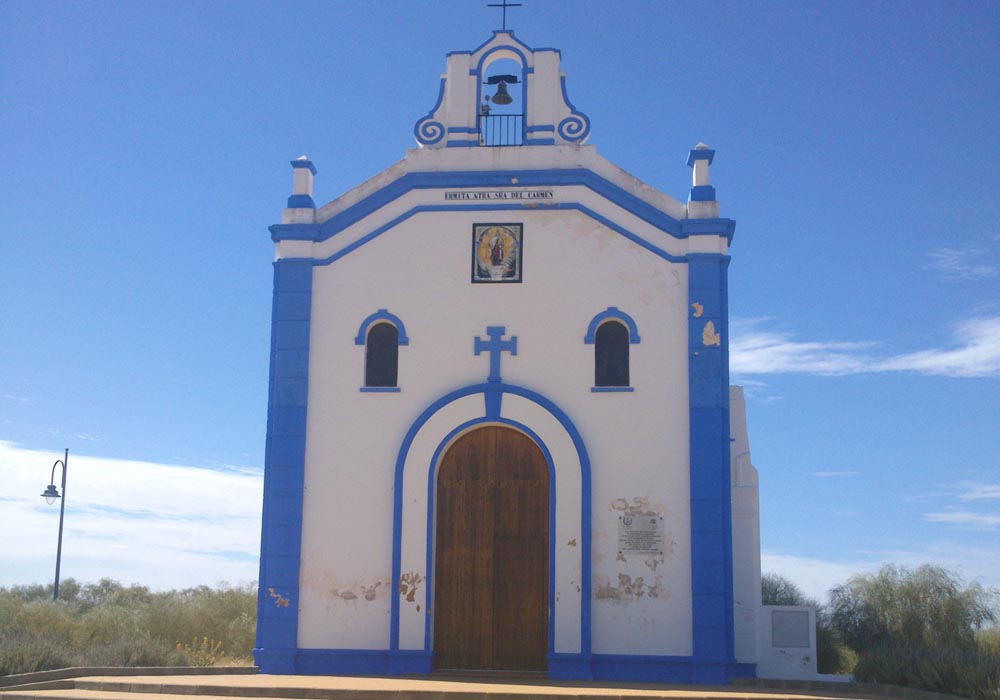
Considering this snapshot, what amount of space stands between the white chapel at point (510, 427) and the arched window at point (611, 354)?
Result: 0.11 feet

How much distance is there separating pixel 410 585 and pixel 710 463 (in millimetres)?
4653

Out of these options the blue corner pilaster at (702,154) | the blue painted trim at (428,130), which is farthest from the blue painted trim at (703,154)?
the blue painted trim at (428,130)

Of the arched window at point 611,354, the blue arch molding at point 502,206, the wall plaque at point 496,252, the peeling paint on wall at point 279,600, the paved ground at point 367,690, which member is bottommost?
the paved ground at point 367,690

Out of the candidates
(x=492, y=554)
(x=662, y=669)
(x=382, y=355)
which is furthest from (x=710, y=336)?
(x=382, y=355)

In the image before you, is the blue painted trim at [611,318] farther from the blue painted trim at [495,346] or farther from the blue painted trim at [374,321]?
the blue painted trim at [374,321]

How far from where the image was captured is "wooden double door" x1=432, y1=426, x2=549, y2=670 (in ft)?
53.1

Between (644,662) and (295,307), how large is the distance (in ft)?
24.2

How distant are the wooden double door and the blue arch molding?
3.76 m

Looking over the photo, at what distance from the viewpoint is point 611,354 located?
1689 centimetres

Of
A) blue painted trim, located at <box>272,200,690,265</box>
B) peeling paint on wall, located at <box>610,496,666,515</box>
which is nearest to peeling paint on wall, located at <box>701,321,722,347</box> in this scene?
blue painted trim, located at <box>272,200,690,265</box>

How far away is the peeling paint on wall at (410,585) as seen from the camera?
1633 cm

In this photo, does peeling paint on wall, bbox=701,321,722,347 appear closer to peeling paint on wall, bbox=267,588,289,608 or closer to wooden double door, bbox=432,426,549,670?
wooden double door, bbox=432,426,549,670

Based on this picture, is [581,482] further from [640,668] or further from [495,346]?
[640,668]

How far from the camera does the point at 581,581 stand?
16.1 m
